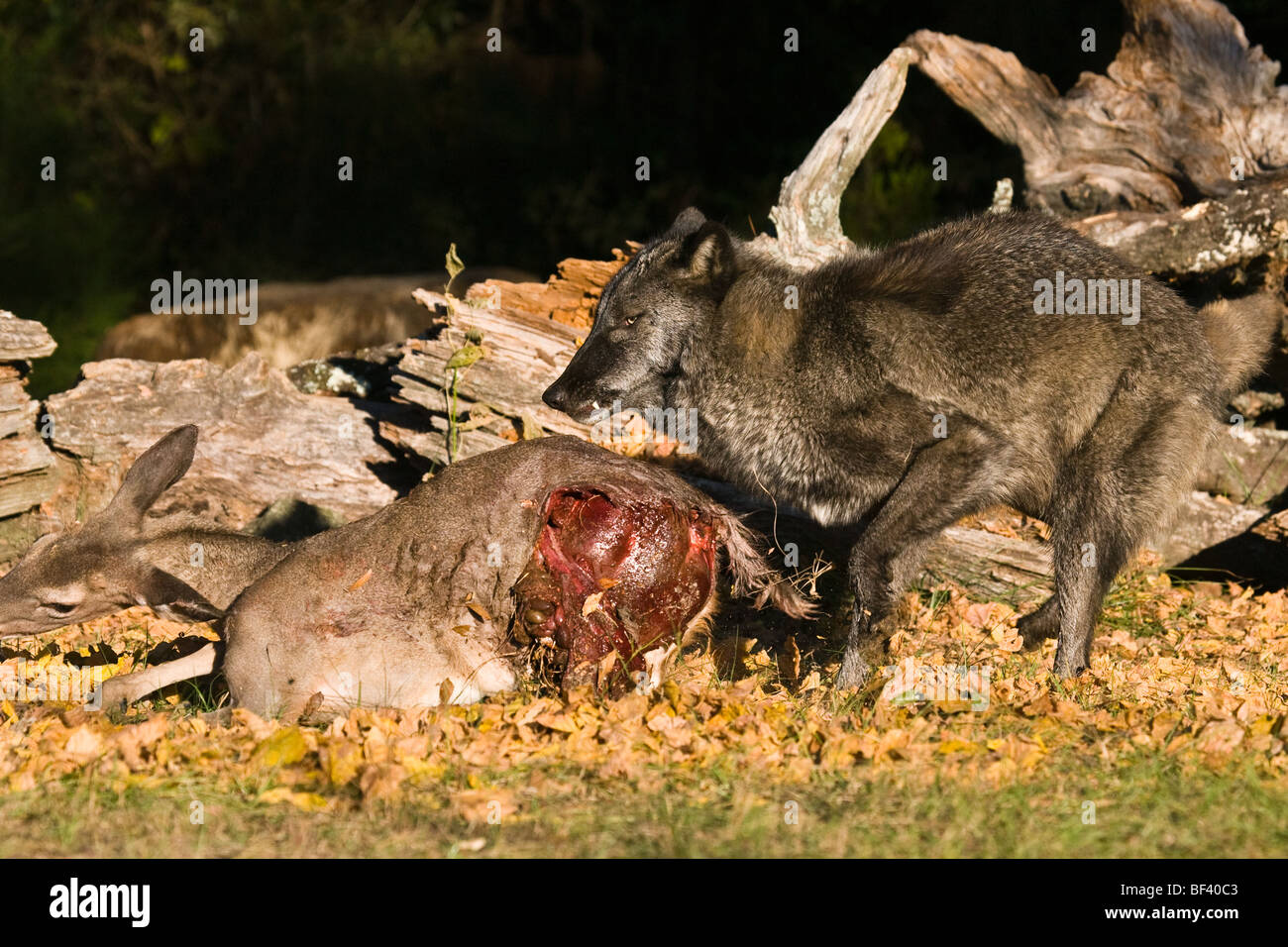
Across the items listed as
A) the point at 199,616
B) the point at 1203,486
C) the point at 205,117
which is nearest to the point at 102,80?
the point at 205,117

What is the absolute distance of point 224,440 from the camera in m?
8.24

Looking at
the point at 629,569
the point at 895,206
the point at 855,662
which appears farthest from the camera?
the point at 895,206

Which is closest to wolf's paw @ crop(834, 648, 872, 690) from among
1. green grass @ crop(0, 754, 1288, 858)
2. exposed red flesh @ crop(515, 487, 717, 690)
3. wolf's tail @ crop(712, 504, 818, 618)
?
wolf's tail @ crop(712, 504, 818, 618)

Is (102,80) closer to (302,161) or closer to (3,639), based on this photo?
(302,161)

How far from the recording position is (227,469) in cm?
821

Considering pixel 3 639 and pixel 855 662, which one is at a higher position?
pixel 855 662

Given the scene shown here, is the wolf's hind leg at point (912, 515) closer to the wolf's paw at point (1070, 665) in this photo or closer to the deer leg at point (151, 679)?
the wolf's paw at point (1070, 665)

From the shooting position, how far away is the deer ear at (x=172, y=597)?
564 cm

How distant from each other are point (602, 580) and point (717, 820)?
1.39m

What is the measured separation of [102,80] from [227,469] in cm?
1131

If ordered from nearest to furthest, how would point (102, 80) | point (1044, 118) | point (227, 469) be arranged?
point (227, 469) → point (1044, 118) → point (102, 80)
